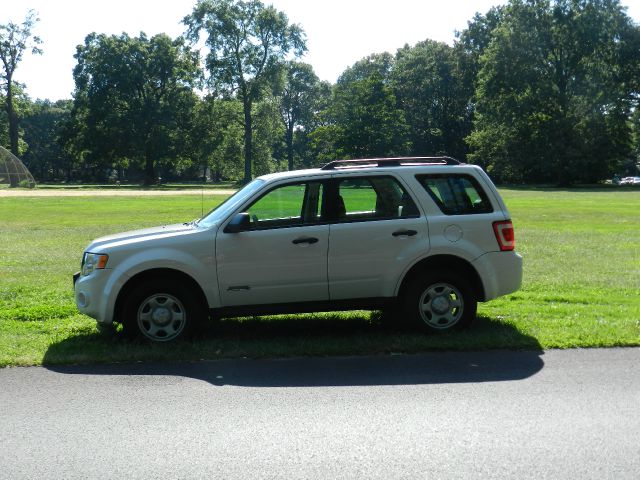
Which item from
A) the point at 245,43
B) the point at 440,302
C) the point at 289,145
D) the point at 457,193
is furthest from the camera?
the point at 289,145

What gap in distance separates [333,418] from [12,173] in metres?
74.3

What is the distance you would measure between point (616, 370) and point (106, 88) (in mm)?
79831

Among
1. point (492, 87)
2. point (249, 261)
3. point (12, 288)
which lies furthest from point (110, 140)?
point (249, 261)

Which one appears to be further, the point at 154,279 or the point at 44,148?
the point at 44,148

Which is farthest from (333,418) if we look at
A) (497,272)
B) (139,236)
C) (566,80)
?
(566,80)

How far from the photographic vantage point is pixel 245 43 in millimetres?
79625

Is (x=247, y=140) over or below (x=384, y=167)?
over

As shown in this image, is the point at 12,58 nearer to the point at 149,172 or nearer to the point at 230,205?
the point at 149,172

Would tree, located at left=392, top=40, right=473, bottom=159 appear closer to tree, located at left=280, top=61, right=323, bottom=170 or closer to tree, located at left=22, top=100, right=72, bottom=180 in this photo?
tree, located at left=280, top=61, right=323, bottom=170

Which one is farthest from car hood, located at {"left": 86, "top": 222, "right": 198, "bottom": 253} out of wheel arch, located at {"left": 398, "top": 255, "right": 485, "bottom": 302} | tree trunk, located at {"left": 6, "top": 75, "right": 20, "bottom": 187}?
tree trunk, located at {"left": 6, "top": 75, "right": 20, "bottom": 187}

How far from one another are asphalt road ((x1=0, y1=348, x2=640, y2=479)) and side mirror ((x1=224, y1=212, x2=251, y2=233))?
1.33m

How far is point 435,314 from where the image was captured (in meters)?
7.41

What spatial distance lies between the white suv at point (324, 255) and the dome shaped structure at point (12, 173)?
69073mm

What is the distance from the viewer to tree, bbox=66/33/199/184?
78812mm
